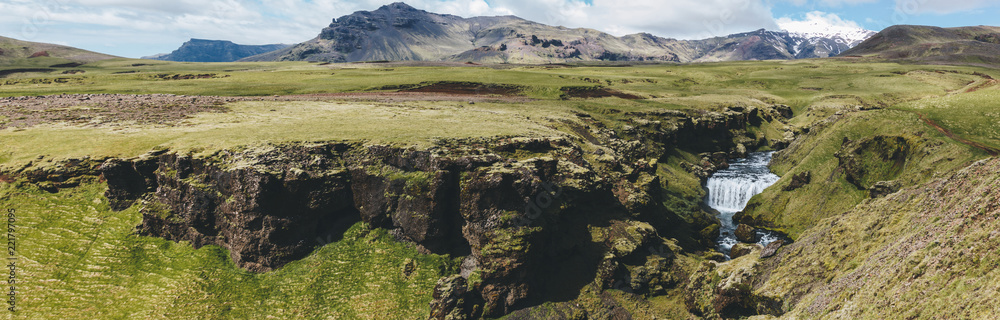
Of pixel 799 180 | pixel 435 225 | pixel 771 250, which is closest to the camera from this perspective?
pixel 771 250

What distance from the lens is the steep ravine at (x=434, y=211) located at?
29.9 m

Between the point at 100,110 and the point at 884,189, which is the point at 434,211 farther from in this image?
the point at 100,110

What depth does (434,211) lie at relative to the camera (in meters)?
31.0

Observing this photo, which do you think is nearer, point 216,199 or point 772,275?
point 772,275

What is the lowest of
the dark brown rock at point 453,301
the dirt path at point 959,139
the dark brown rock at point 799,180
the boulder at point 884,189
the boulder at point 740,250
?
the dark brown rock at point 453,301

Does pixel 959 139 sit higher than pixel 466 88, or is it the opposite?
pixel 466 88

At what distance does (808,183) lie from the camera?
48156mm

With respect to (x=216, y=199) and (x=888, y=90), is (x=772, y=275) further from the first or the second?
(x=888, y=90)

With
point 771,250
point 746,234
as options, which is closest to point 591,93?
point 746,234

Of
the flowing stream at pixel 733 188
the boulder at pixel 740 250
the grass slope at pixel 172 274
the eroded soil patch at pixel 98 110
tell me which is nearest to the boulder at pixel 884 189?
the boulder at pixel 740 250

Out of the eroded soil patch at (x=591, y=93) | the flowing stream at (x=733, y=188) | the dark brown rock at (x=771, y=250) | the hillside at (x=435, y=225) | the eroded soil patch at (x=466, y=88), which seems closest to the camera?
the hillside at (x=435, y=225)

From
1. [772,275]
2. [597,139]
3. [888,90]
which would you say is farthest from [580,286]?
[888,90]

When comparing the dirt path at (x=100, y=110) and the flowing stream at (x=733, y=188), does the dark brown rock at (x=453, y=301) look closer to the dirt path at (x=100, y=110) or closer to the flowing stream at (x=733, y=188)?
the flowing stream at (x=733, y=188)

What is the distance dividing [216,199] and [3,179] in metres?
15.6
